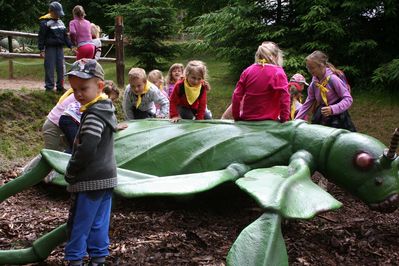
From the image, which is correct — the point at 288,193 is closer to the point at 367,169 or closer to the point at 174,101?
the point at 367,169

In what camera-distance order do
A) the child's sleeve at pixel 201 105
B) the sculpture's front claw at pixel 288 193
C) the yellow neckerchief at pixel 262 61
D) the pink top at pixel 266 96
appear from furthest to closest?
the child's sleeve at pixel 201 105 → the yellow neckerchief at pixel 262 61 → the pink top at pixel 266 96 → the sculpture's front claw at pixel 288 193

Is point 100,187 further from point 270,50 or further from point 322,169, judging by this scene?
point 270,50

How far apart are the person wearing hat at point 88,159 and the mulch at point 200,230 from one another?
655 mm

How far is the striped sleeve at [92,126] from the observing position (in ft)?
8.87

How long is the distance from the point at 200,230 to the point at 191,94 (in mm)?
1471

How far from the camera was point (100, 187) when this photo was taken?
111 inches

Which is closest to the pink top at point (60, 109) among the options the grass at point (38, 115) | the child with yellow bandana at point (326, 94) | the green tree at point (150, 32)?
the grass at point (38, 115)

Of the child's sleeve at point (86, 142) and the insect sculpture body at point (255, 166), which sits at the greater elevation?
the child's sleeve at point (86, 142)

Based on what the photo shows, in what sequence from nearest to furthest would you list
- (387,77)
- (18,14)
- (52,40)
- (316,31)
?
(52,40) → (387,77) → (316,31) → (18,14)

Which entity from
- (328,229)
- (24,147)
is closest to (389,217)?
(328,229)

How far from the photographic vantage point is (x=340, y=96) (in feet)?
16.0

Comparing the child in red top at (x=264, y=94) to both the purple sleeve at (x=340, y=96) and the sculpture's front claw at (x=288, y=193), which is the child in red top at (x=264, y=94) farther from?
the purple sleeve at (x=340, y=96)

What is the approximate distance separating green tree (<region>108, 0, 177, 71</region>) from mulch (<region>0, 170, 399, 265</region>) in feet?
33.7

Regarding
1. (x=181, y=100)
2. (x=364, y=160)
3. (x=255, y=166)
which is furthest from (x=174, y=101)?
(x=364, y=160)
